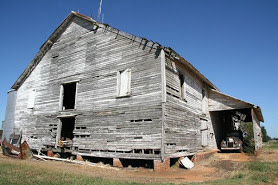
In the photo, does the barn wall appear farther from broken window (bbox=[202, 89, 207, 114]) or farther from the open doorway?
the open doorway

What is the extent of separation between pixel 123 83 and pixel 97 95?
2.08 m

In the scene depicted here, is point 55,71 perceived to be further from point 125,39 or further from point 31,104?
point 125,39

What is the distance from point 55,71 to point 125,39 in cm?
691

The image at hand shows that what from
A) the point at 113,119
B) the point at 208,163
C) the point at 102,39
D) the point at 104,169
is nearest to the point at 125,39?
the point at 102,39

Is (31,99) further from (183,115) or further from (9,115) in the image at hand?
(183,115)

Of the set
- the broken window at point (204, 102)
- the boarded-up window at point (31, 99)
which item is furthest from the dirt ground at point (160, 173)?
the boarded-up window at point (31, 99)

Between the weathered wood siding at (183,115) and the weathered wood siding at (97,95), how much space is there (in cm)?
85

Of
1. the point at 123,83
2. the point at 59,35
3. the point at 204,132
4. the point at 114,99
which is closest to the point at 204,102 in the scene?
the point at 204,132

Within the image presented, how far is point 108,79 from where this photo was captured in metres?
13.7

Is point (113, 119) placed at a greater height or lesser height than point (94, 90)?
lesser

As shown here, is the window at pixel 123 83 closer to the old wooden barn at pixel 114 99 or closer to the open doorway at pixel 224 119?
the old wooden barn at pixel 114 99

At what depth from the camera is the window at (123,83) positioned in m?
12.7

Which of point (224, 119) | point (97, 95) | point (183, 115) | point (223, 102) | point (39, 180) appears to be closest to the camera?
point (39, 180)

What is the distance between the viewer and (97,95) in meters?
14.0
